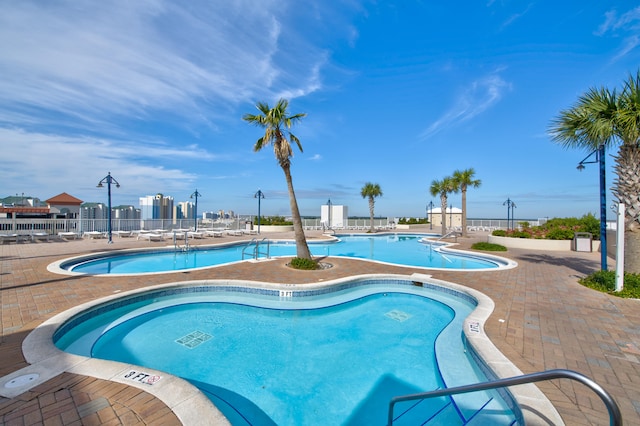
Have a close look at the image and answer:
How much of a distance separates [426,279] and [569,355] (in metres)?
4.25

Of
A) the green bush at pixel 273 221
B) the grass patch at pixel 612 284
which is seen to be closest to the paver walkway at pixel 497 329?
the grass patch at pixel 612 284

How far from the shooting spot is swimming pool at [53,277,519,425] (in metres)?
3.30

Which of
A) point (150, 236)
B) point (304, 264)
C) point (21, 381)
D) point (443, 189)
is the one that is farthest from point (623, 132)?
point (150, 236)

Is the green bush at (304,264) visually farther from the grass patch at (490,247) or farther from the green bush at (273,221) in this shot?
A: the green bush at (273,221)

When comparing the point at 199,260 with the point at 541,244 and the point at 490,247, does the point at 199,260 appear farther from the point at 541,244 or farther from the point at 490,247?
the point at 541,244

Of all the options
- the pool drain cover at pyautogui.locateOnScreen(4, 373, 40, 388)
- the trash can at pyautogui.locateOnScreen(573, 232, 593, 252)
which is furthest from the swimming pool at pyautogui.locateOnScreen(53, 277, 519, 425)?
the trash can at pyautogui.locateOnScreen(573, 232, 593, 252)

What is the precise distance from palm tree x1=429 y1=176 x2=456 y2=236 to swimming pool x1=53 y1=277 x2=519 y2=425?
16.7 meters

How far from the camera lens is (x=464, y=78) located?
13258 millimetres

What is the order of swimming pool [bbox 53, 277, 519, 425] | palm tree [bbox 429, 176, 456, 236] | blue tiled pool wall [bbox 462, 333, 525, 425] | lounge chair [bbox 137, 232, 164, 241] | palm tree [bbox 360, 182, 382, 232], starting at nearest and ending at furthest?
blue tiled pool wall [bbox 462, 333, 525, 425], swimming pool [bbox 53, 277, 519, 425], lounge chair [bbox 137, 232, 164, 241], palm tree [bbox 429, 176, 456, 236], palm tree [bbox 360, 182, 382, 232]

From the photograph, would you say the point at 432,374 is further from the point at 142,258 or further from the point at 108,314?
the point at 142,258

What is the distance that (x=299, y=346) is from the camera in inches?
190

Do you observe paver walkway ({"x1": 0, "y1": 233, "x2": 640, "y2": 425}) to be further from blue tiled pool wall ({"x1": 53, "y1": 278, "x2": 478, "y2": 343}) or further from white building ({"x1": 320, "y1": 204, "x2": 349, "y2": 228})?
white building ({"x1": 320, "y1": 204, "x2": 349, "y2": 228})

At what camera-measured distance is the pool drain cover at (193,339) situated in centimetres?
474

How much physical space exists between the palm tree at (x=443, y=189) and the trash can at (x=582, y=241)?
329 inches
